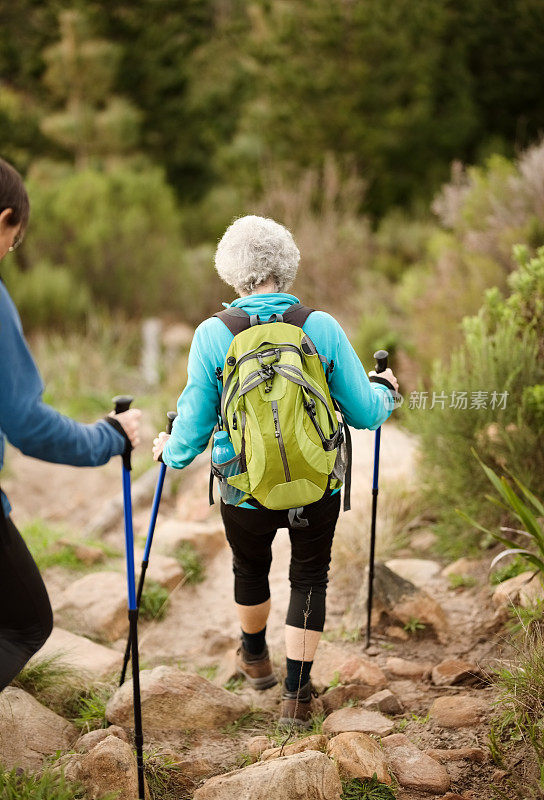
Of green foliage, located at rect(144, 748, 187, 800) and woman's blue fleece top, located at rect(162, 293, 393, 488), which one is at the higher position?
woman's blue fleece top, located at rect(162, 293, 393, 488)

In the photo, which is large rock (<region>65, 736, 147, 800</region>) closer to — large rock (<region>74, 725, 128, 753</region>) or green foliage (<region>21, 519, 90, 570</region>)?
large rock (<region>74, 725, 128, 753</region>)

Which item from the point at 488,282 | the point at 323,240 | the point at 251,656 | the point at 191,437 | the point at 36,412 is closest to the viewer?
the point at 36,412

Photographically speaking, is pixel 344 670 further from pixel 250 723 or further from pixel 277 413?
pixel 277 413

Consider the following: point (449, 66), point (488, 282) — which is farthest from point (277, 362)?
point (449, 66)

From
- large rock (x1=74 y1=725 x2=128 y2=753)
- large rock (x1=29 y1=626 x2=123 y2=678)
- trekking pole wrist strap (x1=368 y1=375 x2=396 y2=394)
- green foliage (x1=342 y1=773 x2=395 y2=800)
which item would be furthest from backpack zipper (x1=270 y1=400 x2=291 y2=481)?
large rock (x1=29 y1=626 x2=123 y2=678)

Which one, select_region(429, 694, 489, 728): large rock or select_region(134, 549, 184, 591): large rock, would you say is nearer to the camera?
select_region(429, 694, 489, 728): large rock

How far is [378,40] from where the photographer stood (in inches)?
492

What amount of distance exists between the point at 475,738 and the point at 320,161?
11.0 meters

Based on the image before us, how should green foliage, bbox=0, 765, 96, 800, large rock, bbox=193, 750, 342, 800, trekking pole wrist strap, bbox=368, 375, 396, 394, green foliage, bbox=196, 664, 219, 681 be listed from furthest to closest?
green foliage, bbox=196, 664, 219, 681, trekking pole wrist strap, bbox=368, 375, 396, 394, large rock, bbox=193, 750, 342, 800, green foliage, bbox=0, 765, 96, 800

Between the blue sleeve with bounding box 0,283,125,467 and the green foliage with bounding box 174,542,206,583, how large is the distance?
9.34ft

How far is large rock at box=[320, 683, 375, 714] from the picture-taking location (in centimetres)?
311

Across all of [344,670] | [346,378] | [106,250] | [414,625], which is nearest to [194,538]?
[414,625]

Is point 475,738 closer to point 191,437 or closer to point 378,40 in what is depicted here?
point 191,437

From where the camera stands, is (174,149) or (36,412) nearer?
(36,412)
